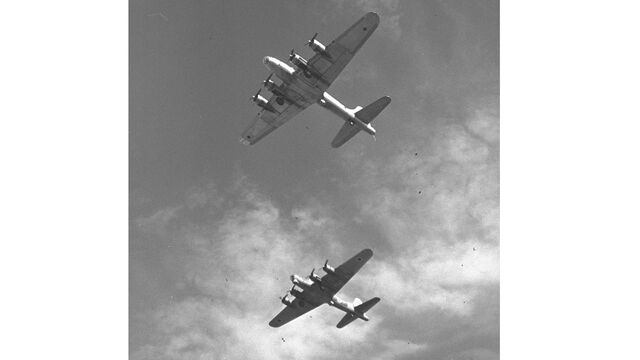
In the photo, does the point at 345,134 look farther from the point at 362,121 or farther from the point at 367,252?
the point at 367,252

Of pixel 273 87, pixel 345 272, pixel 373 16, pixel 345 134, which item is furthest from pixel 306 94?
pixel 345 272

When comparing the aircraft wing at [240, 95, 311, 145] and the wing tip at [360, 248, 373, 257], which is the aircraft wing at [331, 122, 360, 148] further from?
the wing tip at [360, 248, 373, 257]

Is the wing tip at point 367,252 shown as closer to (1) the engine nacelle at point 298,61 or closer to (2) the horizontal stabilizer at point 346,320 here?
(2) the horizontal stabilizer at point 346,320

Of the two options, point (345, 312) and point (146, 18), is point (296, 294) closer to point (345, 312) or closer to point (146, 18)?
point (345, 312)

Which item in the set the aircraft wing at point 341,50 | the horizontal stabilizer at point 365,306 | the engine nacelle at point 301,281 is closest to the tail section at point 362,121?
the aircraft wing at point 341,50

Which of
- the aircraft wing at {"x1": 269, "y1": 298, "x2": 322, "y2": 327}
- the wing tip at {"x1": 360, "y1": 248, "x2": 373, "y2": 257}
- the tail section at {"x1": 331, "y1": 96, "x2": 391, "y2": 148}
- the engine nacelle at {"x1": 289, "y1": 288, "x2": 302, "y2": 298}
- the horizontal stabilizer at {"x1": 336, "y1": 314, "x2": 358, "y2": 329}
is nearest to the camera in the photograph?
the wing tip at {"x1": 360, "y1": 248, "x2": 373, "y2": 257}

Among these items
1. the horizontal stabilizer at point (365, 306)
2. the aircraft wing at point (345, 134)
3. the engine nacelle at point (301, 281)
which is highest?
the aircraft wing at point (345, 134)

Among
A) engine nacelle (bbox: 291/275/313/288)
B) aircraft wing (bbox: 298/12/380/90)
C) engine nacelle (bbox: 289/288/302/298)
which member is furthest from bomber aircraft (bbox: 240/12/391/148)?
engine nacelle (bbox: 289/288/302/298)
